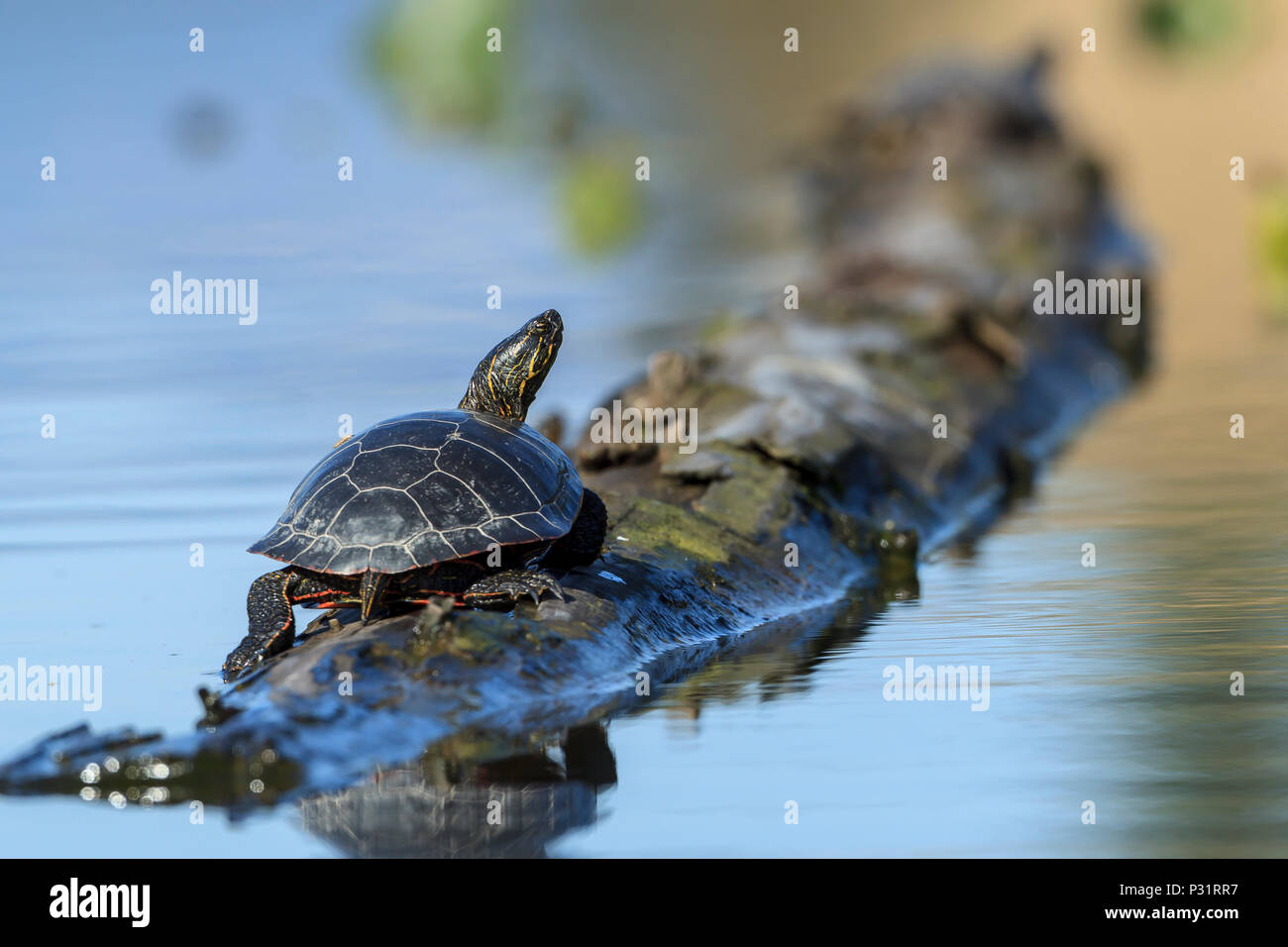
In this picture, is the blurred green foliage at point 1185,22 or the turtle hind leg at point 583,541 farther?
the blurred green foliage at point 1185,22

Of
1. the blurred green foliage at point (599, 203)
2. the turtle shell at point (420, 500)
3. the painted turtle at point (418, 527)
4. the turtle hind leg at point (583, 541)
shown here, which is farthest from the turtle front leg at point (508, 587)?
the blurred green foliage at point (599, 203)

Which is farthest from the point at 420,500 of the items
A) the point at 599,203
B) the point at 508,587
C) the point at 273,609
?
the point at 599,203

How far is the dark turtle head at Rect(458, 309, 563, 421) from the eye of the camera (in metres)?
5.92

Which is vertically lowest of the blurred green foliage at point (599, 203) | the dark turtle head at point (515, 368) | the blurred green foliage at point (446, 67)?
the dark turtle head at point (515, 368)

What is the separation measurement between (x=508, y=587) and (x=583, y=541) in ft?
1.49

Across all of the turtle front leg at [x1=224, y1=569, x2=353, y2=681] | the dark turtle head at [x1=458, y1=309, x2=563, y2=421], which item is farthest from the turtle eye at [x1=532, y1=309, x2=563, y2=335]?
the turtle front leg at [x1=224, y1=569, x2=353, y2=681]

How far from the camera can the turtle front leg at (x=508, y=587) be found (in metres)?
5.19

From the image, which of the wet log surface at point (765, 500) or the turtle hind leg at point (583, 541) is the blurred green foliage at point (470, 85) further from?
A: the turtle hind leg at point (583, 541)

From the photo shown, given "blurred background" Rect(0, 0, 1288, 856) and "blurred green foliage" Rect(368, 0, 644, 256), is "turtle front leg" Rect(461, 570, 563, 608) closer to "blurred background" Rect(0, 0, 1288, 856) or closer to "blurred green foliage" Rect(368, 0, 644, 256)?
"blurred background" Rect(0, 0, 1288, 856)

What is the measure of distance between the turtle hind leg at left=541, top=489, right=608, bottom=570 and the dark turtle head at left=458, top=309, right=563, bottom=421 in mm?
512

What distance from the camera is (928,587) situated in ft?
22.3

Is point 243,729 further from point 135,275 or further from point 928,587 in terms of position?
point 135,275

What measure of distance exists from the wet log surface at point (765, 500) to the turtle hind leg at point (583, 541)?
0.30 feet
